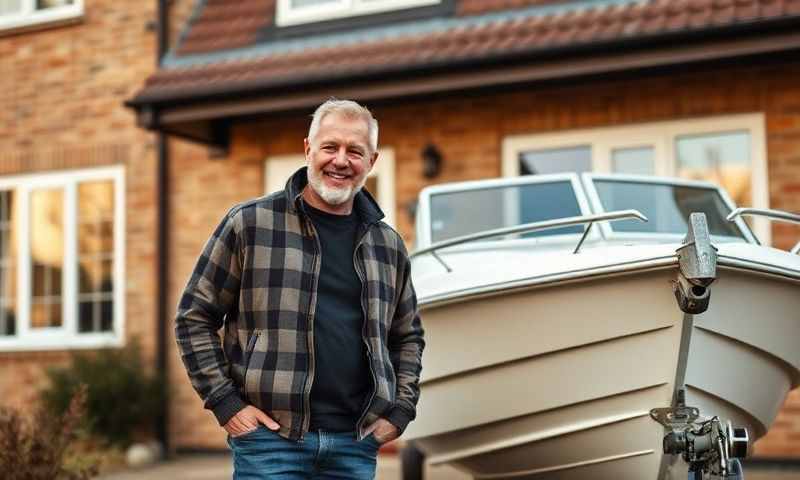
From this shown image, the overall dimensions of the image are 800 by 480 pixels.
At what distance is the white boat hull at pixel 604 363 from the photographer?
15.5ft

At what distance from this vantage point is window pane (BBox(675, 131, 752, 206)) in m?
8.42

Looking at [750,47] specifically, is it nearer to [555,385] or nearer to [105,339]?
[555,385]

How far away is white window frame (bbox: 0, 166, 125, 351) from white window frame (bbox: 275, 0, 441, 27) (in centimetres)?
244

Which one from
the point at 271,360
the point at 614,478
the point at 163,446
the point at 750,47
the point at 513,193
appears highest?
the point at 750,47

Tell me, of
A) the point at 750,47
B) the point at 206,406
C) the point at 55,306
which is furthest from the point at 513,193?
the point at 55,306

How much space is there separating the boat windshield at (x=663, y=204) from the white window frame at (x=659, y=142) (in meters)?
2.01

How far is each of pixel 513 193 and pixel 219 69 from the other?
4339mm

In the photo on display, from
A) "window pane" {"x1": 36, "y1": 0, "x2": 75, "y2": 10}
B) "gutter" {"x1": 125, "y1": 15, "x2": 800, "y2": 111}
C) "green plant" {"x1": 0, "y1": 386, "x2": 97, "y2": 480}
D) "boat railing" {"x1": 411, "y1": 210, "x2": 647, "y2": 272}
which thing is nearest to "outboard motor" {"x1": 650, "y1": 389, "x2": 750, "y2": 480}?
"boat railing" {"x1": 411, "y1": 210, "x2": 647, "y2": 272}

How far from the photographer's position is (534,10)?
29.5 feet

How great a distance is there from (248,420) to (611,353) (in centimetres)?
224

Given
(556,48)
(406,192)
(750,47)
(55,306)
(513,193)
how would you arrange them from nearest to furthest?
(513,193), (750,47), (556,48), (406,192), (55,306)

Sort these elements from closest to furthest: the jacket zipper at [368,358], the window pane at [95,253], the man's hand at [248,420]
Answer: the man's hand at [248,420] < the jacket zipper at [368,358] < the window pane at [95,253]

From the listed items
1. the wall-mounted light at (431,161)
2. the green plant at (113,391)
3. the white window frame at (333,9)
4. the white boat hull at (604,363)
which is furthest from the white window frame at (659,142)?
the green plant at (113,391)

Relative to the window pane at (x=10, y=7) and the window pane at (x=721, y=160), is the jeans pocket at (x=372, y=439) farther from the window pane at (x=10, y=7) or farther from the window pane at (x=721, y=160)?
the window pane at (x=10, y=7)
